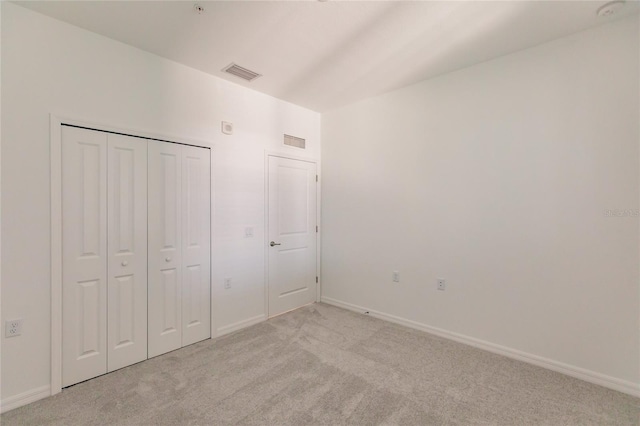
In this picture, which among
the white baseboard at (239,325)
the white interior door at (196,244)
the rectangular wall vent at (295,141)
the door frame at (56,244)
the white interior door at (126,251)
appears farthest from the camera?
the rectangular wall vent at (295,141)

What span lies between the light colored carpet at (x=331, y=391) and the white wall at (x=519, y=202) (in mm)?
381

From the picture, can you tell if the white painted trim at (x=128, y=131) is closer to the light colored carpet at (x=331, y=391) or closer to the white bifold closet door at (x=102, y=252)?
the white bifold closet door at (x=102, y=252)

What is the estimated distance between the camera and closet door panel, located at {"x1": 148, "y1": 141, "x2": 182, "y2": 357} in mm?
2660

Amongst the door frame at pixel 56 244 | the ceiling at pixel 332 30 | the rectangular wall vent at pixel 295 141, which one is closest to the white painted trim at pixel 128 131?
the door frame at pixel 56 244

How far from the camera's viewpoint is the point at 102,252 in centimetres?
238

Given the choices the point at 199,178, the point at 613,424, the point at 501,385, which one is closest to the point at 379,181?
the point at 199,178

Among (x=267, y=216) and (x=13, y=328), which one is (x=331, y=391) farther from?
(x=13, y=328)

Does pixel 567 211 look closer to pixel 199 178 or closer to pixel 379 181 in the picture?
pixel 379 181

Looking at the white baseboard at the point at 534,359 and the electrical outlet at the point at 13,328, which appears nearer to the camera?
the electrical outlet at the point at 13,328

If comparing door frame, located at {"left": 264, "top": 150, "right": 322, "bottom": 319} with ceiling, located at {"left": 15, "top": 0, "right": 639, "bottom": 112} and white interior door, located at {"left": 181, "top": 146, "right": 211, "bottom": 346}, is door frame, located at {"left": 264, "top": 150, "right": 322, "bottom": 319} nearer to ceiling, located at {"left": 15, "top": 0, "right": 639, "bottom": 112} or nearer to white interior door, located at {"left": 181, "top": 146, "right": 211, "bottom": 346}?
white interior door, located at {"left": 181, "top": 146, "right": 211, "bottom": 346}

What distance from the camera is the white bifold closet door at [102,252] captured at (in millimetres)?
2238

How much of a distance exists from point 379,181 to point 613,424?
2.75m

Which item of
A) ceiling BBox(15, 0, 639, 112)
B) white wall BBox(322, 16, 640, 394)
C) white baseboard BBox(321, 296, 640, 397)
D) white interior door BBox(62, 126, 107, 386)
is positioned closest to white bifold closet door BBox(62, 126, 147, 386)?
white interior door BBox(62, 126, 107, 386)

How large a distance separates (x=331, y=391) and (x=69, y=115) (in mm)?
2920
